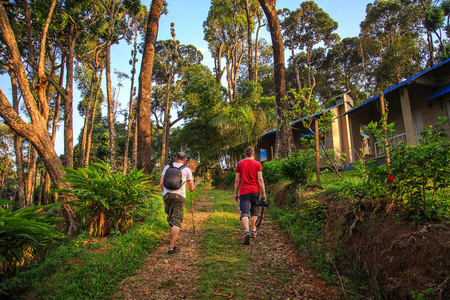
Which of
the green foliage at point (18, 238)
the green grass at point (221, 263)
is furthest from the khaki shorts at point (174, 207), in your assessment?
the green foliage at point (18, 238)

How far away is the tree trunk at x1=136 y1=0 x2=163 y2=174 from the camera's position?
893 cm

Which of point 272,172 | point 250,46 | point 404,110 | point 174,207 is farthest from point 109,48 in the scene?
point 404,110

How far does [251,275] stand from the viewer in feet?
12.1

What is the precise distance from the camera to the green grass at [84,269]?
3.14 meters

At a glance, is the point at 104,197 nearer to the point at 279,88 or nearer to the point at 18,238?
the point at 18,238

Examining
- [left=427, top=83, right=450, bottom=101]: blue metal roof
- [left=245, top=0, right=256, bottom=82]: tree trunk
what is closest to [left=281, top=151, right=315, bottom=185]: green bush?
[left=427, top=83, right=450, bottom=101]: blue metal roof

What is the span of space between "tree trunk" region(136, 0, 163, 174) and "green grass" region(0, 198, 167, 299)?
14.3 ft

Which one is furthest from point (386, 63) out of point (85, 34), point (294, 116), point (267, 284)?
point (267, 284)

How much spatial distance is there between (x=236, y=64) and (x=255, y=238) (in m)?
25.5

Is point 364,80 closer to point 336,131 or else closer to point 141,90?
point 336,131

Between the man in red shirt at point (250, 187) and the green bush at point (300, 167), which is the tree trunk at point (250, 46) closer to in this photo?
the green bush at point (300, 167)

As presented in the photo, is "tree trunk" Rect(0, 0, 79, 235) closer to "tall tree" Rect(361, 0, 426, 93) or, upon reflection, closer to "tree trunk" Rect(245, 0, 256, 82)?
"tree trunk" Rect(245, 0, 256, 82)

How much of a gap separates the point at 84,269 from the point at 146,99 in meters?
6.86

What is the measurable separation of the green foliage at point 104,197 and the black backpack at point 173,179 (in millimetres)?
633
